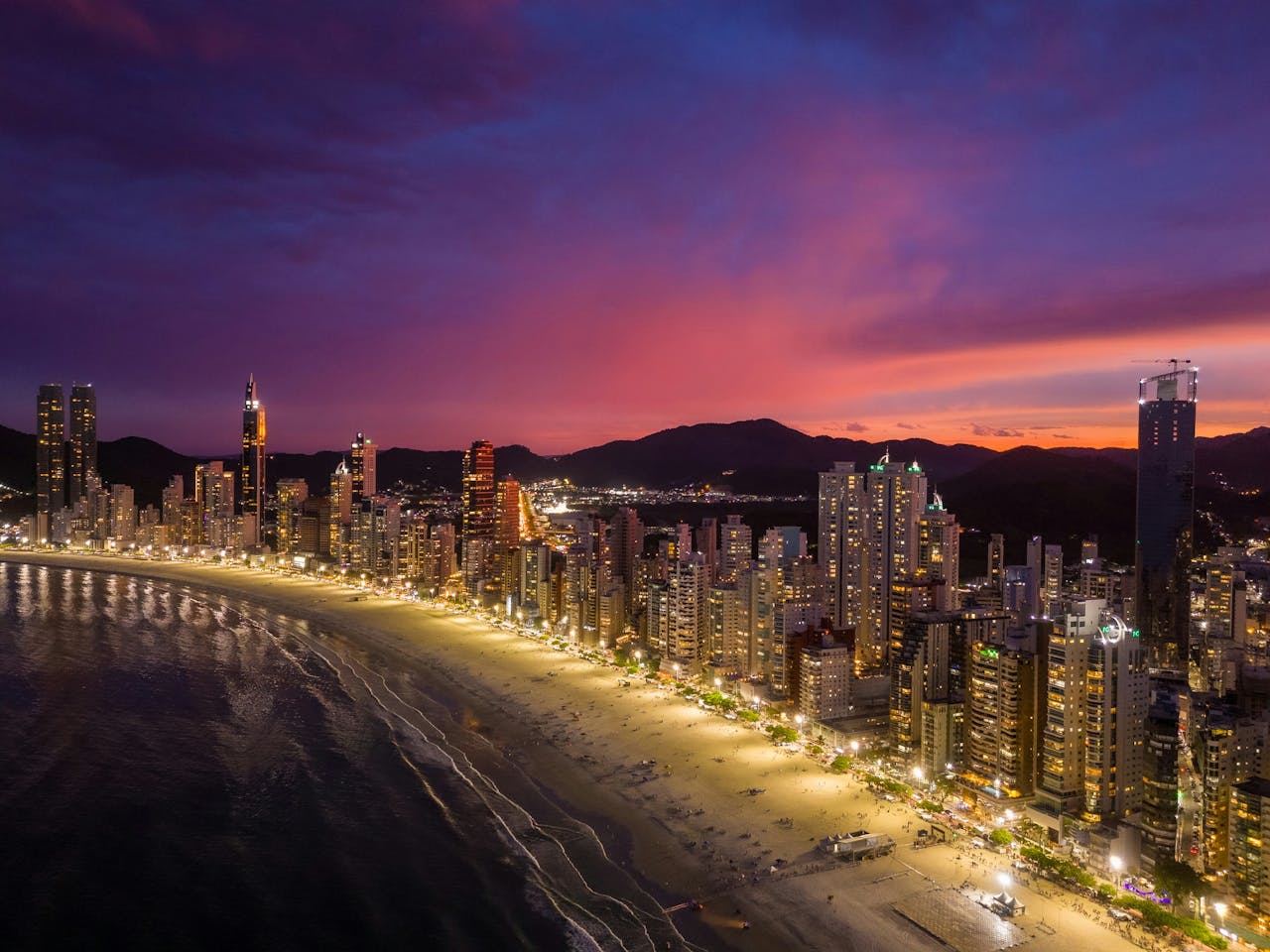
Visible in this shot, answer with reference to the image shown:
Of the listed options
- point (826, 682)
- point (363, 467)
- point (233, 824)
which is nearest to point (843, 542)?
point (826, 682)

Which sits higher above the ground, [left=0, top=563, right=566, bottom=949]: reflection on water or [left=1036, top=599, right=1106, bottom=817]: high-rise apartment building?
[left=1036, top=599, right=1106, bottom=817]: high-rise apartment building

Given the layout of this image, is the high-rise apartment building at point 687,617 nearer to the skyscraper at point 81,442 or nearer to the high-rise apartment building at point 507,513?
the high-rise apartment building at point 507,513

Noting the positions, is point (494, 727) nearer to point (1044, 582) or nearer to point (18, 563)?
point (1044, 582)

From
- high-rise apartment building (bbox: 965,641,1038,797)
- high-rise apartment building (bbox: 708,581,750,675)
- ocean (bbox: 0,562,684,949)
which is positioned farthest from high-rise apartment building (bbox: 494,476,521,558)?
high-rise apartment building (bbox: 965,641,1038,797)

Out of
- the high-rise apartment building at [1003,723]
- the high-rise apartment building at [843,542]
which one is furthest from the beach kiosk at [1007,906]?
the high-rise apartment building at [843,542]

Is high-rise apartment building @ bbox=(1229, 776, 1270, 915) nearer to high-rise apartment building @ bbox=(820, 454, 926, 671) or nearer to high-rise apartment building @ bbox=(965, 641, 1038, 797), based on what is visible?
high-rise apartment building @ bbox=(965, 641, 1038, 797)

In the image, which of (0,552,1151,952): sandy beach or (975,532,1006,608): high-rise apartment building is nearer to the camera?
(0,552,1151,952): sandy beach

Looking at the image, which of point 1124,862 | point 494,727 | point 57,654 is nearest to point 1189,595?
point 1124,862
